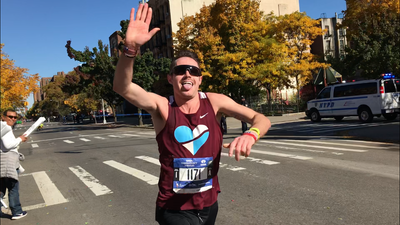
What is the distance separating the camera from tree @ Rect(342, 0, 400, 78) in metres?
31.0

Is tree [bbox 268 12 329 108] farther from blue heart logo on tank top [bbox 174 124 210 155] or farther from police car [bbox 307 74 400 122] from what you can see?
blue heart logo on tank top [bbox 174 124 210 155]

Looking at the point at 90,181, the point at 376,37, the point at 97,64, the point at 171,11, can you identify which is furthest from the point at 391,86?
the point at 171,11

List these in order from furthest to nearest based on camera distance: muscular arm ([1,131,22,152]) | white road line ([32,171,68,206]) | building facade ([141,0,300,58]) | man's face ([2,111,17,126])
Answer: building facade ([141,0,300,58]) → white road line ([32,171,68,206]) → man's face ([2,111,17,126]) → muscular arm ([1,131,22,152])

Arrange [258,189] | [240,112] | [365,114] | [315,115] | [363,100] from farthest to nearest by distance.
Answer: [315,115], [365,114], [363,100], [258,189], [240,112]

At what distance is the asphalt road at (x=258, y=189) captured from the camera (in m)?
5.09

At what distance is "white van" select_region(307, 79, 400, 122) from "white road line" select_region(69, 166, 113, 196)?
1505 cm

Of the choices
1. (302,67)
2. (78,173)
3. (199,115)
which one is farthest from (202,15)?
(199,115)

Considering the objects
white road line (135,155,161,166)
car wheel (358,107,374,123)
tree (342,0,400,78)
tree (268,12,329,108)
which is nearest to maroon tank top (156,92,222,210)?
white road line (135,155,161,166)

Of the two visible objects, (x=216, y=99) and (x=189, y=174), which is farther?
(x=216, y=99)

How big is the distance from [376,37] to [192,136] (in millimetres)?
34875

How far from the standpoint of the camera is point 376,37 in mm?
32125

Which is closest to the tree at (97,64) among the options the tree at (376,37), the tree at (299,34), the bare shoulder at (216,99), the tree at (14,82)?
the tree at (14,82)

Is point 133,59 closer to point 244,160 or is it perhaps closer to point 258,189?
point 258,189

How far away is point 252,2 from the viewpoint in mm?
31078
